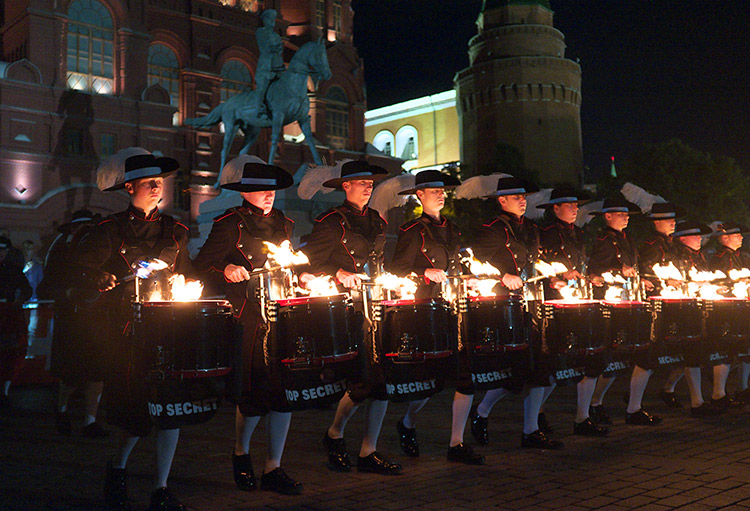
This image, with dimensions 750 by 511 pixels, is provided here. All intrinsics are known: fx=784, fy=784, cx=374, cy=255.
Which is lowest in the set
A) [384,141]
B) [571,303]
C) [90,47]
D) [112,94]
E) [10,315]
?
[571,303]

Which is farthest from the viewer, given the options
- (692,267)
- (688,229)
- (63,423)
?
(688,229)

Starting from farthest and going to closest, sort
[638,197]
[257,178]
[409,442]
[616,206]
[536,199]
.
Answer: [638,197]
[536,199]
[616,206]
[409,442]
[257,178]

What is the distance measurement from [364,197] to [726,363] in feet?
18.5

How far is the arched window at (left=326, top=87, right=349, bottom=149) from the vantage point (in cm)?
5194

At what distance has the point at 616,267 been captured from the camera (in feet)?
28.7

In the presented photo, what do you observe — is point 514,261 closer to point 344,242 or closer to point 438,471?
point 344,242

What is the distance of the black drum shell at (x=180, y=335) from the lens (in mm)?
4738

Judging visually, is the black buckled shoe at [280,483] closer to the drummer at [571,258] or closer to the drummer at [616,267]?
the drummer at [571,258]

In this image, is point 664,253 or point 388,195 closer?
point 388,195

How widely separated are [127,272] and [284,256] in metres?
1.08

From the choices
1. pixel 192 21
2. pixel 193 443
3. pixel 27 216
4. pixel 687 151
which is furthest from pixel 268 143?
pixel 193 443

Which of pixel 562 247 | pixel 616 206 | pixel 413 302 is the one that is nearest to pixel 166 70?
pixel 616 206

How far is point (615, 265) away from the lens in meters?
8.76

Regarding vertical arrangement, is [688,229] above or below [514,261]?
above
